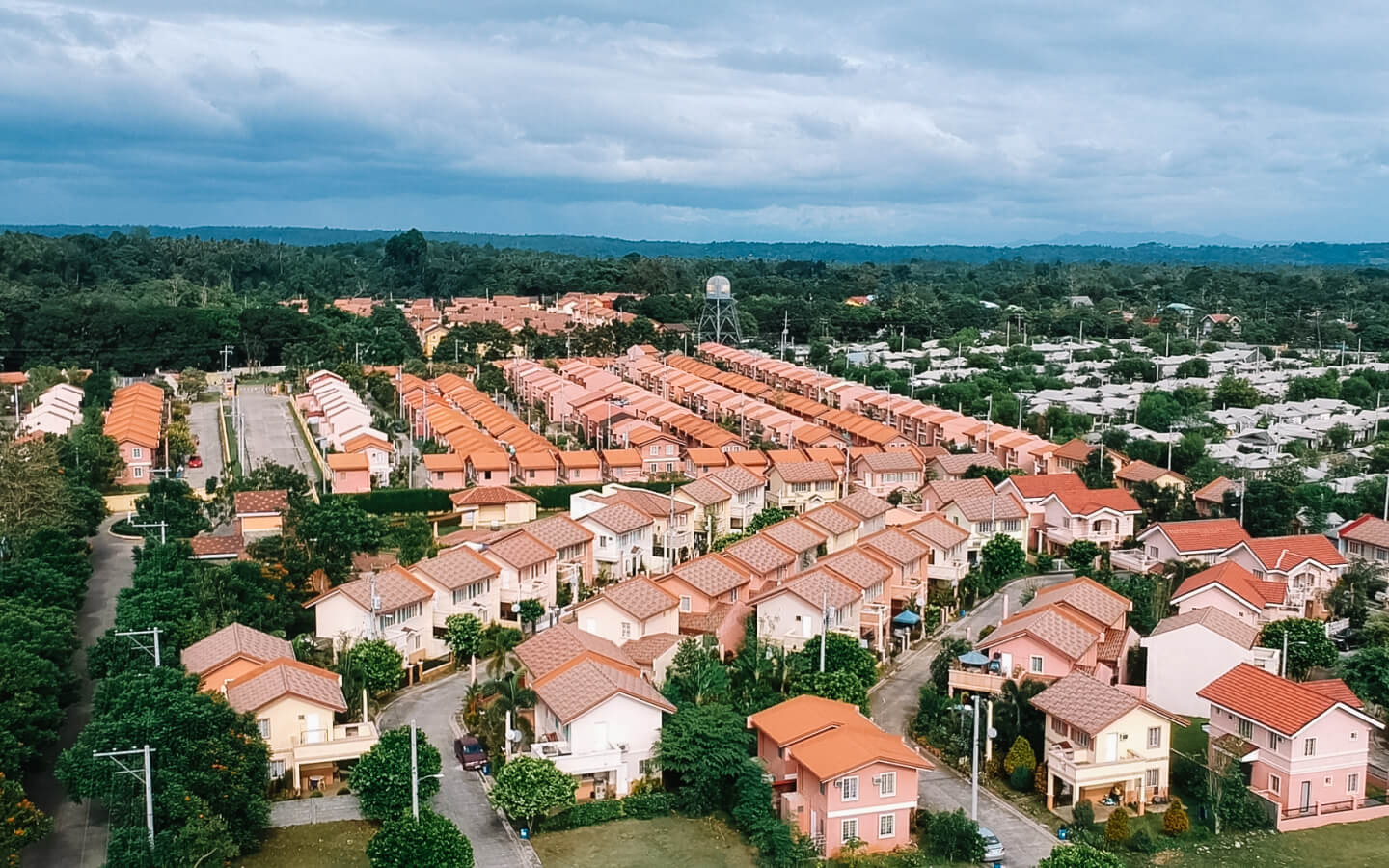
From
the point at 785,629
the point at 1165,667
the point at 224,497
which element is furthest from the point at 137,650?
the point at 1165,667

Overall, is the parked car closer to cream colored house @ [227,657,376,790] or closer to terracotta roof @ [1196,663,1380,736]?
terracotta roof @ [1196,663,1380,736]

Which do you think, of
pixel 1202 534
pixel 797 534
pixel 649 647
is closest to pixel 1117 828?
pixel 649 647

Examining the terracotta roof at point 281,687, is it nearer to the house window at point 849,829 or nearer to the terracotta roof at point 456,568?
the terracotta roof at point 456,568

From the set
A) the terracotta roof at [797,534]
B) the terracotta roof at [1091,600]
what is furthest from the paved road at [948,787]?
the terracotta roof at [797,534]

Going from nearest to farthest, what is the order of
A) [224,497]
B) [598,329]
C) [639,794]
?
[639,794] → [224,497] → [598,329]

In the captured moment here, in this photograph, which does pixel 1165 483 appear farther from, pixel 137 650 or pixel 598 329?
pixel 598 329
